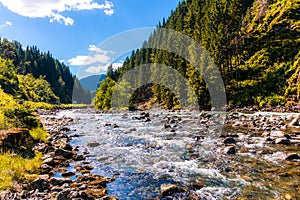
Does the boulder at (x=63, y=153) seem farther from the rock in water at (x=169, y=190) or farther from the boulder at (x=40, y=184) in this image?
the rock in water at (x=169, y=190)

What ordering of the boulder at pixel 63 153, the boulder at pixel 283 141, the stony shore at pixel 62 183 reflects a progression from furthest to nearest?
the boulder at pixel 283 141, the boulder at pixel 63 153, the stony shore at pixel 62 183

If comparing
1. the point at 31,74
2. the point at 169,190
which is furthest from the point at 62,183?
the point at 31,74

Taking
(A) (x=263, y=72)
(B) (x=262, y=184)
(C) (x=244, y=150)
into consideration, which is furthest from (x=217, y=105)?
(B) (x=262, y=184)

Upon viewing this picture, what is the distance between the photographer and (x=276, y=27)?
54.1 meters

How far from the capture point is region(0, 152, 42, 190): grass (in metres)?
7.88

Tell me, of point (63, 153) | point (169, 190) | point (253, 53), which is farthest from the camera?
point (253, 53)

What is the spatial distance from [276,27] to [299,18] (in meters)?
4.64

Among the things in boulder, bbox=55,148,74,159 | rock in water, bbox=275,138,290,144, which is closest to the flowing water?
rock in water, bbox=275,138,290,144

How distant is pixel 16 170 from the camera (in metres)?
8.84

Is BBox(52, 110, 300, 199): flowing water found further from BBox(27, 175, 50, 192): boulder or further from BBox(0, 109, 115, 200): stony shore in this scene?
BBox(27, 175, 50, 192): boulder

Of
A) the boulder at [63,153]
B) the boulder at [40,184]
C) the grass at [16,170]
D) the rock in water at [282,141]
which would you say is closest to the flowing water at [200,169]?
the rock in water at [282,141]

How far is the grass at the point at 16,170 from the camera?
7.88m

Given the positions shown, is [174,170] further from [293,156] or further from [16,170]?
[16,170]

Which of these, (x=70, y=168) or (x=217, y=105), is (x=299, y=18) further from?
(x=70, y=168)
